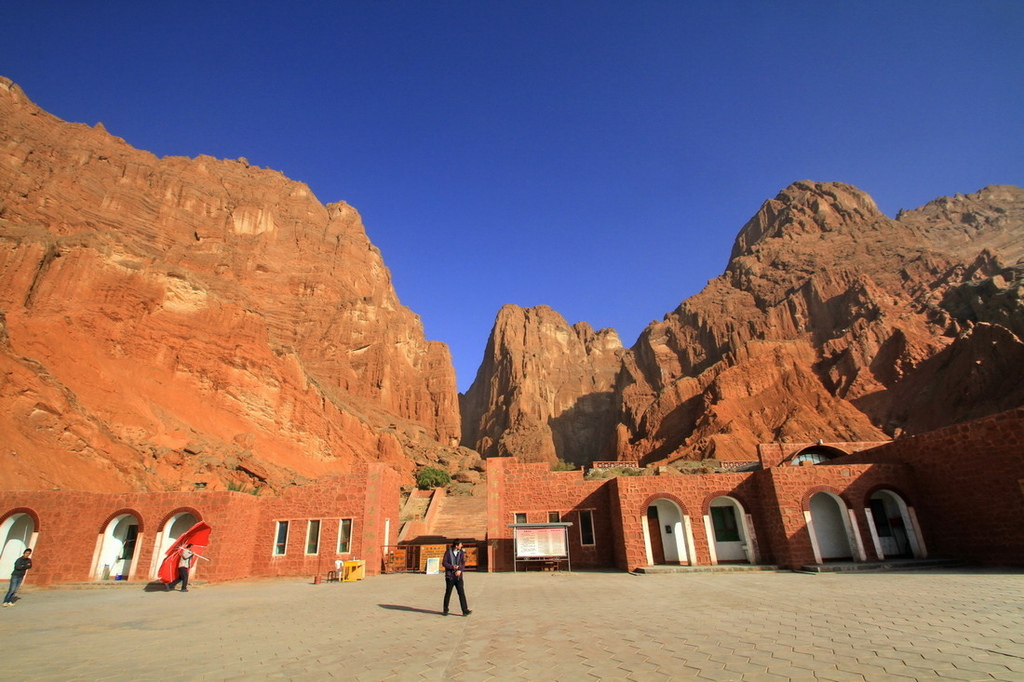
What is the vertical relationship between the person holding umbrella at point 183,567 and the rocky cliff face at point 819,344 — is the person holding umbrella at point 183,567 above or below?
below

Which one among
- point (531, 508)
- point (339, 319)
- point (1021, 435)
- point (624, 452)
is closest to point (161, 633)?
point (531, 508)

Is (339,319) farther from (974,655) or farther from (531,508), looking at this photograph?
(974,655)

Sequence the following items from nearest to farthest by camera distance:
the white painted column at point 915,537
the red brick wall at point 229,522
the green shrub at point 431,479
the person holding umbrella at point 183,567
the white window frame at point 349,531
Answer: the person holding umbrella at point 183,567, the white painted column at point 915,537, the red brick wall at point 229,522, the white window frame at point 349,531, the green shrub at point 431,479

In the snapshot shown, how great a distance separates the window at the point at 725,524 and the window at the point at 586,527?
4949 millimetres

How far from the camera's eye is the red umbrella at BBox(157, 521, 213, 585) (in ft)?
53.7

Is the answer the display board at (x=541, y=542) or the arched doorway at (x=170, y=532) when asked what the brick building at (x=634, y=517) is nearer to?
the arched doorway at (x=170, y=532)

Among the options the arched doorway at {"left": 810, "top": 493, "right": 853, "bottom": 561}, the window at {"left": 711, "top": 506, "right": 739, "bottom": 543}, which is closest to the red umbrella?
the window at {"left": 711, "top": 506, "right": 739, "bottom": 543}

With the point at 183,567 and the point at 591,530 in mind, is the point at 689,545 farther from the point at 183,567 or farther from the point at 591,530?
the point at 183,567

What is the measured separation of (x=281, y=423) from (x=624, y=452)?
47.8 m

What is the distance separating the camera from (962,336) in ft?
170

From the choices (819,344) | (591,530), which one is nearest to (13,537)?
(591,530)

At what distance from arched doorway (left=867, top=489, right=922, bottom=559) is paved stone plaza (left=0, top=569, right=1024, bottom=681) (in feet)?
13.5

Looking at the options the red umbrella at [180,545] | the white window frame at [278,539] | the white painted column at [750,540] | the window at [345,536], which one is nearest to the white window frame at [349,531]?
the window at [345,536]

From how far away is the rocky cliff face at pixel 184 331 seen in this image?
2765 centimetres
